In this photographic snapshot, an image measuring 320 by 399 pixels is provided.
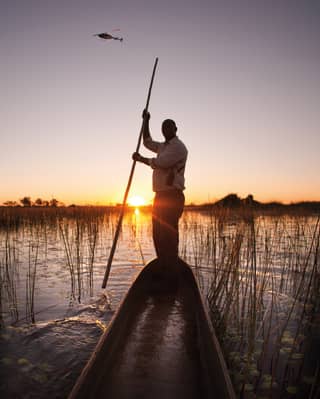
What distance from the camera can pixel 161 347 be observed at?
251 centimetres

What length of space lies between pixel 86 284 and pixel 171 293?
2.27 metres

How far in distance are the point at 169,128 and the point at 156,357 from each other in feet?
9.10

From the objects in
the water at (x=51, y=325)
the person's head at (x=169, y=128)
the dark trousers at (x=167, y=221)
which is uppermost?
the person's head at (x=169, y=128)

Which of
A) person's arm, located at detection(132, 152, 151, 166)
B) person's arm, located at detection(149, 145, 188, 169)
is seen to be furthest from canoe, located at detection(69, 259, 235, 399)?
person's arm, located at detection(132, 152, 151, 166)

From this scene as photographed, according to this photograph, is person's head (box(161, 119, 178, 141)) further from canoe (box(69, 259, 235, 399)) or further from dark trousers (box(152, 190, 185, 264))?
canoe (box(69, 259, 235, 399))

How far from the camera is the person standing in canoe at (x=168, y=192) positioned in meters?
3.96

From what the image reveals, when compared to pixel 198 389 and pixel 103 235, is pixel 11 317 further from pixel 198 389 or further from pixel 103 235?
pixel 103 235

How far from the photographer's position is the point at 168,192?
13.3ft

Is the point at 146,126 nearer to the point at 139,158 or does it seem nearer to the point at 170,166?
the point at 139,158

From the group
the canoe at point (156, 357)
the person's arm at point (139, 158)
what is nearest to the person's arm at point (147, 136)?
the person's arm at point (139, 158)

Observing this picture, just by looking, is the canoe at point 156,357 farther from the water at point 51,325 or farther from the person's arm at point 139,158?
the person's arm at point 139,158

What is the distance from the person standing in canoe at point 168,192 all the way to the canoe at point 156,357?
74 centimetres

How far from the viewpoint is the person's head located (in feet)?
13.4

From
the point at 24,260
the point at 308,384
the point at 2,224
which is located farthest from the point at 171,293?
the point at 2,224
